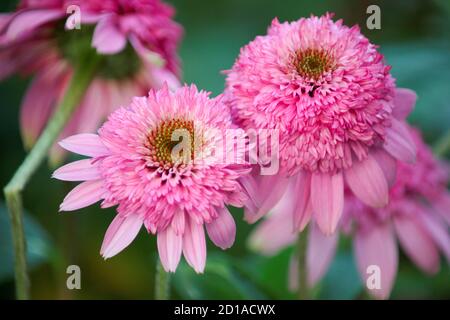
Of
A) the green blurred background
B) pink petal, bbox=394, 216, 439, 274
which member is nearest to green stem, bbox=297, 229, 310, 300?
the green blurred background

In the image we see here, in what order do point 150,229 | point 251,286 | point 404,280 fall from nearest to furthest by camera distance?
1. point 150,229
2. point 251,286
3. point 404,280

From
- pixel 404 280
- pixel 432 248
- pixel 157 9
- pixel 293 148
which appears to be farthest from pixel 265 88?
pixel 404 280

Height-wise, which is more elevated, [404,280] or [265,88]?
[265,88]

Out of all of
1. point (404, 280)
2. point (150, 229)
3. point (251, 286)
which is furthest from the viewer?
point (404, 280)

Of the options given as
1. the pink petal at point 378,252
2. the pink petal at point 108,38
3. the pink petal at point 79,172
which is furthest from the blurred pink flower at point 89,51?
the pink petal at point 378,252

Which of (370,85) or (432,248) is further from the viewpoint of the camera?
(432,248)
